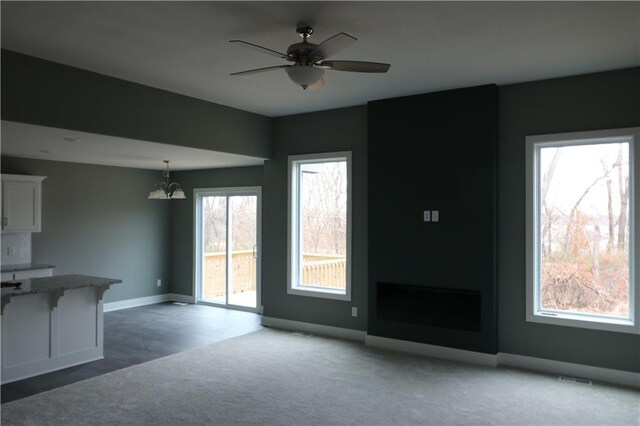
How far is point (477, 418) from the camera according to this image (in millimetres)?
3443

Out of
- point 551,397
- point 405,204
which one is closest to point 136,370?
point 405,204

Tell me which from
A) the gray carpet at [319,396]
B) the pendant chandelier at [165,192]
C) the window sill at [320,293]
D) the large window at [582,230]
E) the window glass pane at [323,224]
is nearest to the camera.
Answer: the gray carpet at [319,396]

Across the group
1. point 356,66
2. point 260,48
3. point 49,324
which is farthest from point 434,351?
point 49,324

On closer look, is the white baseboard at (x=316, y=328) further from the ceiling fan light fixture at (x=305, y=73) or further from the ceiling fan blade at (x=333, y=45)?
the ceiling fan blade at (x=333, y=45)

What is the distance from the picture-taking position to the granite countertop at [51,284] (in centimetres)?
415

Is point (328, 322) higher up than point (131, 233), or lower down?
lower down

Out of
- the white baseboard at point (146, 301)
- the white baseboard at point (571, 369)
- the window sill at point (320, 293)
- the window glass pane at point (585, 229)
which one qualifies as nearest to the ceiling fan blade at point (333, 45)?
the window glass pane at point (585, 229)

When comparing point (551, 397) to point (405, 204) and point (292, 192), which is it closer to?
point (405, 204)

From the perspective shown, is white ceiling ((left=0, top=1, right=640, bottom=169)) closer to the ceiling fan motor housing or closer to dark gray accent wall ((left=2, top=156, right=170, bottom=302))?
the ceiling fan motor housing

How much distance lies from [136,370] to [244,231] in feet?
11.0

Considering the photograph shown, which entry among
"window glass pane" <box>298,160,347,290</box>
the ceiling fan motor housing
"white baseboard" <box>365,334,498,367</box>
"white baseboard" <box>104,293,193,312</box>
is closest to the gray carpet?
"white baseboard" <box>365,334,498,367</box>

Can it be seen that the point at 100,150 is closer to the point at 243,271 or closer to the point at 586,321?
the point at 243,271

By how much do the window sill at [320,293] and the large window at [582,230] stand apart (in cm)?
213

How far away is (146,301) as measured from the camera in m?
8.00
